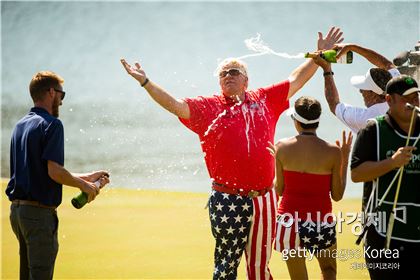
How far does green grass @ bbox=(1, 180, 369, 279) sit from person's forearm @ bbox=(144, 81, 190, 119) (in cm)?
207

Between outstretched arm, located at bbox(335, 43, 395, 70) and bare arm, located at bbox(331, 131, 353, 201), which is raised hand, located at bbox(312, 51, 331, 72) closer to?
outstretched arm, located at bbox(335, 43, 395, 70)

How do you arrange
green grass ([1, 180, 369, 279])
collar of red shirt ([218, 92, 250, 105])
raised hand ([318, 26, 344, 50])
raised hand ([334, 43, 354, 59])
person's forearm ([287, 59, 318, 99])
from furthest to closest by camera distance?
green grass ([1, 180, 369, 279]) → raised hand ([318, 26, 344, 50]) → person's forearm ([287, 59, 318, 99]) → raised hand ([334, 43, 354, 59]) → collar of red shirt ([218, 92, 250, 105])

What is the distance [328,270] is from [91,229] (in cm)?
425

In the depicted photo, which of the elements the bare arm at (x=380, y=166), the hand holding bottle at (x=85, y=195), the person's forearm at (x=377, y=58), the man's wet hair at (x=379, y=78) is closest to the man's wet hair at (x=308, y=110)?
the man's wet hair at (x=379, y=78)

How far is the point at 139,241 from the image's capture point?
306 inches

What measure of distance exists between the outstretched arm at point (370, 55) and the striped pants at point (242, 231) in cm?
110

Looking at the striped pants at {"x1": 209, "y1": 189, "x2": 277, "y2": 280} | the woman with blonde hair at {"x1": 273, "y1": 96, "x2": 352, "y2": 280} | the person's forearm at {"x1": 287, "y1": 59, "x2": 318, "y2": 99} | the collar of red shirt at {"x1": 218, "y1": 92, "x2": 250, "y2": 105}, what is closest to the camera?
the woman with blonde hair at {"x1": 273, "y1": 96, "x2": 352, "y2": 280}

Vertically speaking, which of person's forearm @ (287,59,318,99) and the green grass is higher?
person's forearm @ (287,59,318,99)

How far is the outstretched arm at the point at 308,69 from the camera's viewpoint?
518 cm

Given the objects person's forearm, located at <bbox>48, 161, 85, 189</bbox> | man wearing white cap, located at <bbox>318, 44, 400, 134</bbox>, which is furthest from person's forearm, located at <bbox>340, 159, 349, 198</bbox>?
person's forearm, located at <bbox>48, 161, 85, 189</bbox>

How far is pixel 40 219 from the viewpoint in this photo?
4.47 m

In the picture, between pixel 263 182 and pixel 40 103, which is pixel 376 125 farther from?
pixel 40 103

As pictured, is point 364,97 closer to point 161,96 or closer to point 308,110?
point 308,110

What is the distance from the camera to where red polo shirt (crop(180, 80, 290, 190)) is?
15.6 ft
